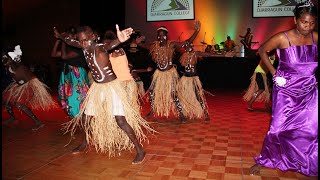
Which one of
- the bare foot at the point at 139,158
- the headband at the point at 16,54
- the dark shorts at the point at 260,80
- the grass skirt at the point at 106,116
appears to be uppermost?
the headband at the point at 16,54

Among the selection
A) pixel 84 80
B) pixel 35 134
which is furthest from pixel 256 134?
pixel 35 134

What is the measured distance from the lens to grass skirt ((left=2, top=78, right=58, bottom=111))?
3918 mm

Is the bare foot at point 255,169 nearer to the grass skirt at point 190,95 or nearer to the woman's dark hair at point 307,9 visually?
the woman's dark hair at point 307,9

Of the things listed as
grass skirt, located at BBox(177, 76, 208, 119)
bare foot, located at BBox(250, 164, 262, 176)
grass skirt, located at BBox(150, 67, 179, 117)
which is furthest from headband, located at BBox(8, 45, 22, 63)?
bare foot, located at BBox(250, 164, 262, 176)

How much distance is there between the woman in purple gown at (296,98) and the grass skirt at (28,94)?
3.03 meters

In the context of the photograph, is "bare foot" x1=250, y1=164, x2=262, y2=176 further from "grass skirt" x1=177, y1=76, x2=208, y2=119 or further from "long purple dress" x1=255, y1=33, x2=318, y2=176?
"grass skirt" x1=177, y1=76, x2=208, y2=119

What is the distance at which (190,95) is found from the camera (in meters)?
4.30

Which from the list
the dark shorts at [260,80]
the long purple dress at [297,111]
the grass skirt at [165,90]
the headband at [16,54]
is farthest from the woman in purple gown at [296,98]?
the headband at [16,54]

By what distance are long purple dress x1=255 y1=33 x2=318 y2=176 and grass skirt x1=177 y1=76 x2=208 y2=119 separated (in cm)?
209

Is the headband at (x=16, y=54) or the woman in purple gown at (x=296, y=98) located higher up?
the headband at (x=16, y=54)

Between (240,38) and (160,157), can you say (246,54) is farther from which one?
(160,157)

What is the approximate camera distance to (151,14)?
10.9m

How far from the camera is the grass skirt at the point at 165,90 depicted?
419cm

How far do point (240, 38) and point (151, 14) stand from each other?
342 cm
